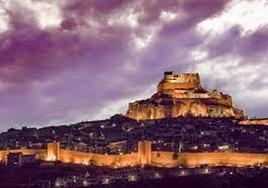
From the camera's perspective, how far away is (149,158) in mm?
138750

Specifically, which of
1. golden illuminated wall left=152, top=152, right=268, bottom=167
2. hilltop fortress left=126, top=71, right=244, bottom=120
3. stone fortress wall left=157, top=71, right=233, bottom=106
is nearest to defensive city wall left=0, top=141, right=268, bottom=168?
golden illuminated wall left=152, top=152, right=268, bottom=167

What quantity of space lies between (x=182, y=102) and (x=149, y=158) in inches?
1811

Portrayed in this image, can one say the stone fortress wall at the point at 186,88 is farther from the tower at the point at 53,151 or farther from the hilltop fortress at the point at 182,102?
the tower at the point at 53,151

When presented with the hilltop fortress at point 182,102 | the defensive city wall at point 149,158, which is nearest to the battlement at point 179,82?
the hilltop fortress at point 182,102

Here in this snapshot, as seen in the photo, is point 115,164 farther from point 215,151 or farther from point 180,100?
point 180,100

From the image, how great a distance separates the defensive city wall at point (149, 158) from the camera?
449 ft

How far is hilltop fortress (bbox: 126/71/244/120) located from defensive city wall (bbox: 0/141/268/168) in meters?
41.8

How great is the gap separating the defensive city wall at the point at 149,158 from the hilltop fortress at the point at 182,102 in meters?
41.8

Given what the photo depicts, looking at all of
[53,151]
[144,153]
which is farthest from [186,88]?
[53,151]

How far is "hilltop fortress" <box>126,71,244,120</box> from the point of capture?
183 meters

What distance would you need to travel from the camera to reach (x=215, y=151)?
140m

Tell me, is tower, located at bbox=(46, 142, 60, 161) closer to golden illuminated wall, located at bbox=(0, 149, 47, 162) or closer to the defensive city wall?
the defensive city wall

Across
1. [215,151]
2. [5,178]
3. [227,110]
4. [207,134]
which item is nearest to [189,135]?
[207,134]

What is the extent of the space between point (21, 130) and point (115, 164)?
4338 cm
